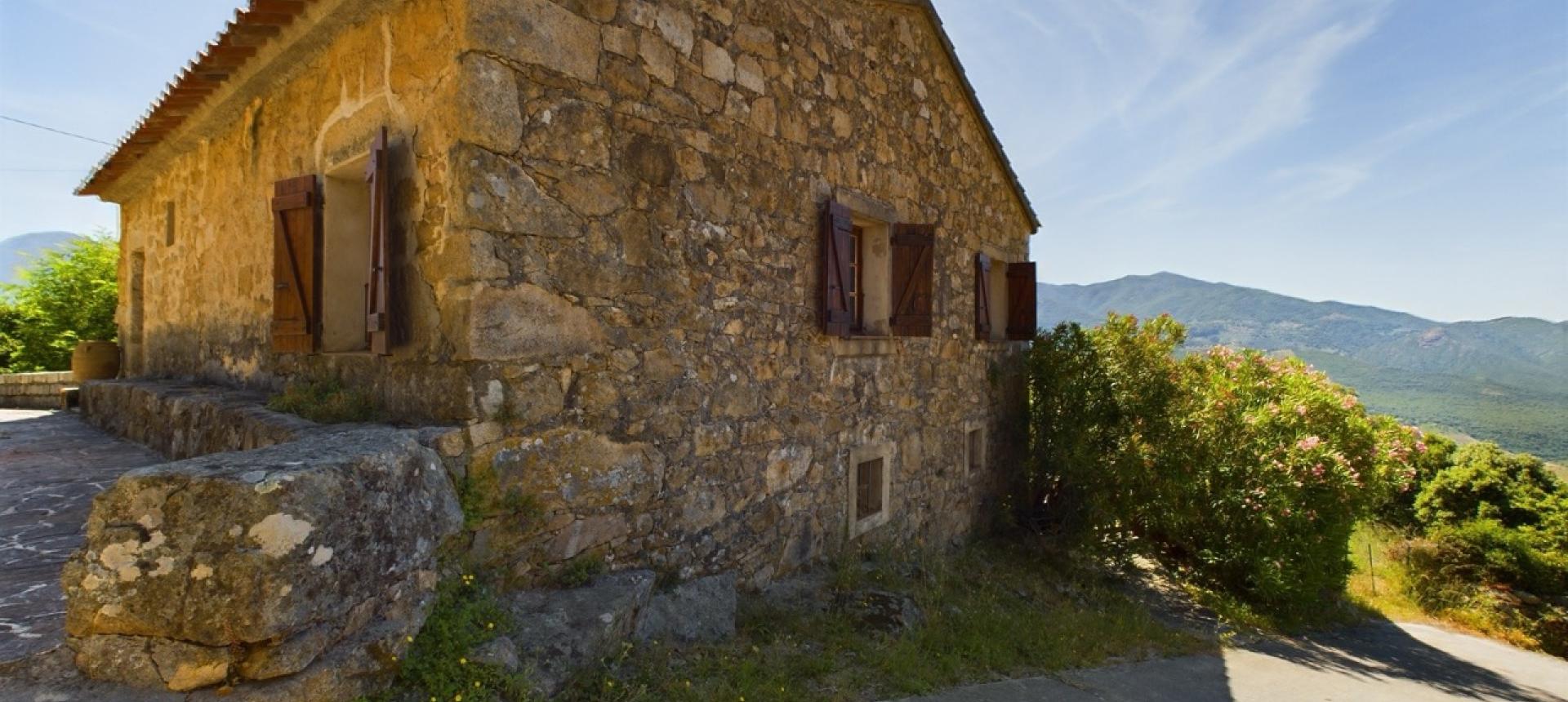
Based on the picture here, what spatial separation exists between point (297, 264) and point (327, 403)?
3.43ft

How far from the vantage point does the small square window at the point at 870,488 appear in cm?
633

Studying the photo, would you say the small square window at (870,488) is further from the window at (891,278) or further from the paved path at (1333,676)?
A: the paved path at (1333,676)

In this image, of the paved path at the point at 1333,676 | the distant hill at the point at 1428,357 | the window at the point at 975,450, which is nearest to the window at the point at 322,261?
the paved path at the point at 1333,676

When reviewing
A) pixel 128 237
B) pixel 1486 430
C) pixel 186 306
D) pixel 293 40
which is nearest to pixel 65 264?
pixel 128 237

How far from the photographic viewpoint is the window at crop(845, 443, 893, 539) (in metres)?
6.11

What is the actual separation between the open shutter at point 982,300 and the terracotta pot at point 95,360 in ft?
36.7

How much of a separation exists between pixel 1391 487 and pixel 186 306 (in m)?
12.5

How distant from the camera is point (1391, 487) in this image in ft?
28.1

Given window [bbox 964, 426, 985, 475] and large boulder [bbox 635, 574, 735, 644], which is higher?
window [bbox 964, 426, 985, 475]

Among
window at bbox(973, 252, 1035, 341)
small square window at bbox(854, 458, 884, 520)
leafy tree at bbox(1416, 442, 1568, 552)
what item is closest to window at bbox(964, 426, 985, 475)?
window at bbox(973, 252, 1035, 341)

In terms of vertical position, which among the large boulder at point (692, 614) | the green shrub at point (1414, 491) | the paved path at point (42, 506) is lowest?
the green shrub at point (1414, 491)

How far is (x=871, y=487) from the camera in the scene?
643 centimetres

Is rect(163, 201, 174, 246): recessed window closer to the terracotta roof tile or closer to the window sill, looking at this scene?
the terracotta roof tile

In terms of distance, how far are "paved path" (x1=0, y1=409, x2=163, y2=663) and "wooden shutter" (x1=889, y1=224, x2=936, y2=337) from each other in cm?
A: 534
